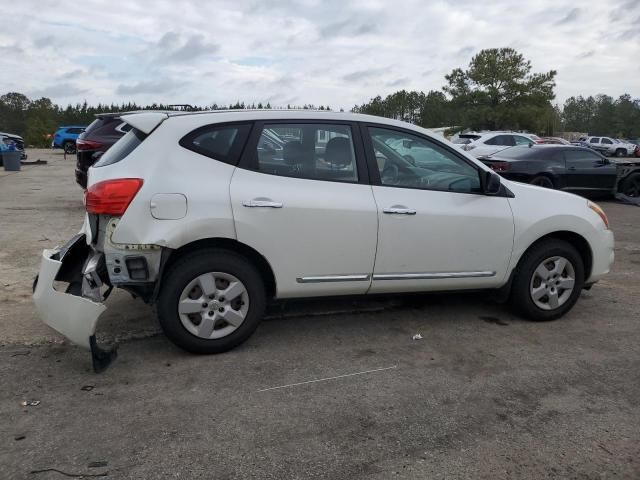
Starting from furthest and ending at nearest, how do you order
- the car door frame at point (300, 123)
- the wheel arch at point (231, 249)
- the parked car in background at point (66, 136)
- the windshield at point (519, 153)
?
the parked car in background at point (66, 136), the windshield at point (519, 153), the car door frame at point (300, 123), the wheel arch at point (231, 249)

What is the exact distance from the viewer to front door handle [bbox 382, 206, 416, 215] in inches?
168

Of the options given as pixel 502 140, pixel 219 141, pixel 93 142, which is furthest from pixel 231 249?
pixel 502 140

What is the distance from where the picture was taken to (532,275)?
478cm

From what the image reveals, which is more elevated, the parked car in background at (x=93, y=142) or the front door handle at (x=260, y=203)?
the parked car in background at (x=93, y=142)

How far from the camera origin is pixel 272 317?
4926 mm

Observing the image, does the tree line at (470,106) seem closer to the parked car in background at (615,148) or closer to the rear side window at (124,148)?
the parked car in background at (615,148)

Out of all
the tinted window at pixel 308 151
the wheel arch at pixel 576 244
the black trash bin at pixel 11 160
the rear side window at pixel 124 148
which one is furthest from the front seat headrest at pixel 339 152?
the black trash bin at pixel 11 160

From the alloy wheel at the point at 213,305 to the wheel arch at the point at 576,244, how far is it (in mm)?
2385

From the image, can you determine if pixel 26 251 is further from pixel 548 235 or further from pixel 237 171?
pixel 548 235

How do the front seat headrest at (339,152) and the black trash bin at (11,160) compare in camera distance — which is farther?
the black trash bin at (11,160)

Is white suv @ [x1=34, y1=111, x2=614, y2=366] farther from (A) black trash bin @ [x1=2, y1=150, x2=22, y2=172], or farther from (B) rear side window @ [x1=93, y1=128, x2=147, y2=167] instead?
(A) black trash bin @ [x1=2, y1=150, x2=22, y2=172]

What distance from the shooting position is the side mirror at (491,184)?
15.0 ft

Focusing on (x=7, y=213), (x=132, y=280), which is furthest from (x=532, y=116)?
(x=132, y=280)

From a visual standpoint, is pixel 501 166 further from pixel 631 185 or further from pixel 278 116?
pixel 278 116
